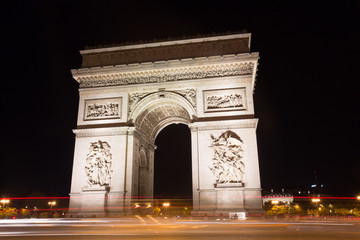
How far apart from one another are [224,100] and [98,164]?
9.94 m

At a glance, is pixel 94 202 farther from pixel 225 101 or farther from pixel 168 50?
pixel 168 50

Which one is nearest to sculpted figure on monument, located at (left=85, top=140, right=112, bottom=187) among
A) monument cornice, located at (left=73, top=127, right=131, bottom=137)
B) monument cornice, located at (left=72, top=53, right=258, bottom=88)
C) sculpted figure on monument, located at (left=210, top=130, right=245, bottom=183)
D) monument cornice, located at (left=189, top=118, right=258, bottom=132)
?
monument cornice, located at (left=73, top=127, right=131, bottom=137)

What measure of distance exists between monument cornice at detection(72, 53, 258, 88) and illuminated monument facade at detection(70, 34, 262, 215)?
2.8 inches

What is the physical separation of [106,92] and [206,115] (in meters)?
8.05

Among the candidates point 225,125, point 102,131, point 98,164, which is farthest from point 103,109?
point 225,125

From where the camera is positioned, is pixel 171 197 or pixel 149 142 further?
pixel 171 197

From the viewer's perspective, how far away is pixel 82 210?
19891mm

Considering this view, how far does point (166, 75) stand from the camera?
22406 millimetres

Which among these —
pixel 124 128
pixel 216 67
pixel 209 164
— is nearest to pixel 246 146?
pixel 209 164

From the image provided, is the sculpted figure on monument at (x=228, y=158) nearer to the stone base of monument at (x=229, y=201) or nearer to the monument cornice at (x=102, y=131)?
the stone base of monument at (x=229, y=201)

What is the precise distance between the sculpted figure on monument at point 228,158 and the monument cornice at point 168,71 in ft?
15.8

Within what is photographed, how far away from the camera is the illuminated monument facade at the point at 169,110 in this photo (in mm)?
19000

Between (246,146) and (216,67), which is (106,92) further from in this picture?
(246,146)

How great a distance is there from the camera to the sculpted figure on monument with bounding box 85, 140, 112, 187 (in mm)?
20484
